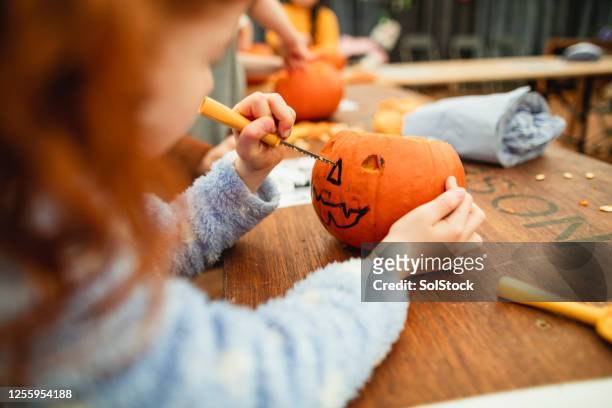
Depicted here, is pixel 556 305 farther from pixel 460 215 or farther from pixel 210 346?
pixel 210 346

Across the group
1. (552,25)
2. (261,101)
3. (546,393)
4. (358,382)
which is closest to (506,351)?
(546,393)

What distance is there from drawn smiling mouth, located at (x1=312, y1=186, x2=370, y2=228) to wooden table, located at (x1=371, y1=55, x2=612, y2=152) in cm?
204

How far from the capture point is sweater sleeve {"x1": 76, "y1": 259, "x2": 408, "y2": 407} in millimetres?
365

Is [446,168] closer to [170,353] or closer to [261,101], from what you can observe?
[261,101]

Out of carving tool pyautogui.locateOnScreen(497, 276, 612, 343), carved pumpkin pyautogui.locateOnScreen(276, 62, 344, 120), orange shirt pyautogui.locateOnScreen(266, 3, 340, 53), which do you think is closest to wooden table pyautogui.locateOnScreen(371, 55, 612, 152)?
orange shirt pyautogui.locateOnScreen(266, 3, 340, 53)

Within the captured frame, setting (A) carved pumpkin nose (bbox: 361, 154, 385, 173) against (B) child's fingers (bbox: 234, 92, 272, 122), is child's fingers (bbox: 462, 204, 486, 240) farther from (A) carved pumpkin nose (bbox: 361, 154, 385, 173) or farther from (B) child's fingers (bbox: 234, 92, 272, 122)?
(B) child's fingers (bbox: 234, 92, 272, 122)

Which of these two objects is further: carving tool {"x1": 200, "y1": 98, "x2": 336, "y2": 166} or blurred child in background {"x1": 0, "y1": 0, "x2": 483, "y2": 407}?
carving tool {"x1": 200, "y1": 98, "x2": 336, "y2": 166}

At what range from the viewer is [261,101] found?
710mm

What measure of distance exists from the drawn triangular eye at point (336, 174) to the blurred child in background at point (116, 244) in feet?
0.86

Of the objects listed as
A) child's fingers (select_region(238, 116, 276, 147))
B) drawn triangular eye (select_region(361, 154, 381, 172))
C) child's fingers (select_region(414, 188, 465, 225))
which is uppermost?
child's fingers (select_region(238, 116, 276, 147))

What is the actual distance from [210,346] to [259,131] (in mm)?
382

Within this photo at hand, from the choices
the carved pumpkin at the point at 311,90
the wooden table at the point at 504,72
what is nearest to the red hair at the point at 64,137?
the carved pumpkin at the point at 311,90

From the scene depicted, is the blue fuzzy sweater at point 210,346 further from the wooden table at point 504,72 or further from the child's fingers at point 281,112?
the wooden table at point 504,72

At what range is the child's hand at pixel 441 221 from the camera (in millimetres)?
590
